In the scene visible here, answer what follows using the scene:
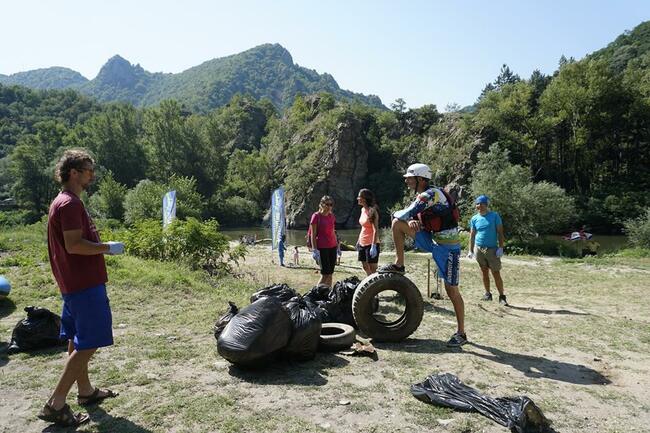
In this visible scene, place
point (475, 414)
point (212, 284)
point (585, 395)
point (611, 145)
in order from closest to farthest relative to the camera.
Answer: point (475, 414), point (585, 395), point (212, 284), point (611, 145)

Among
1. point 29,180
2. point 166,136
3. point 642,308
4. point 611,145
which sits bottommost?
point 642,308

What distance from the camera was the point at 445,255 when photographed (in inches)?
209

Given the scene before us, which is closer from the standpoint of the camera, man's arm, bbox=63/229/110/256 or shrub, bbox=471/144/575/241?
man's arm, bbox=63/229/110/256

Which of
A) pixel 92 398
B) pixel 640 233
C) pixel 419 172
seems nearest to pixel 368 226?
pixel 419 172

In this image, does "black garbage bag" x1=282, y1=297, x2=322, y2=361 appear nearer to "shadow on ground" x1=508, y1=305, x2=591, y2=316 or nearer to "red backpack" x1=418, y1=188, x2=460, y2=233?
"red backpack" x1=418, y1=188, x2=460, y2=233

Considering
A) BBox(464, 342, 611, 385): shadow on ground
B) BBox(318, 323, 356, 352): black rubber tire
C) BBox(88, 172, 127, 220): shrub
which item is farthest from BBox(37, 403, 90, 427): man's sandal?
BBox(88, 172, 127, 220): shrub

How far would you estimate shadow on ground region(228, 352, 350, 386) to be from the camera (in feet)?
13.5

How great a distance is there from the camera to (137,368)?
14.5 ft

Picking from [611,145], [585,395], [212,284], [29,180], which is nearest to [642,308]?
[585,395]

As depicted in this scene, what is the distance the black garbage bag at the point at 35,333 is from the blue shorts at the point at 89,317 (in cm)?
187

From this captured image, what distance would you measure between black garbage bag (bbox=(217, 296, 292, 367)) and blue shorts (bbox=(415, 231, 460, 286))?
193 centimetres

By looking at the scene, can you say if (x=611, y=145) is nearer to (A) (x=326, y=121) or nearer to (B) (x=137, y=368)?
(A) (x=326, y=121)

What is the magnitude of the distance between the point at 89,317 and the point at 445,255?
3.77m

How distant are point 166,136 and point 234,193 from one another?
1641 cm
